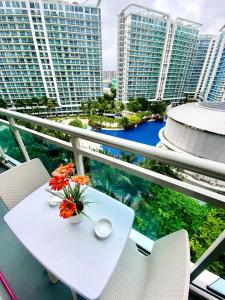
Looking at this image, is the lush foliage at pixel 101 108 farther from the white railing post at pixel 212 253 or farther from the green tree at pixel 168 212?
the white railing post at pixel 212 253

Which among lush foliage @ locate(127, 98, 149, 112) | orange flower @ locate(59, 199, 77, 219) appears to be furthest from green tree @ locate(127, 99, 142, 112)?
orange flower @ locate(59, 199, 77, 219)

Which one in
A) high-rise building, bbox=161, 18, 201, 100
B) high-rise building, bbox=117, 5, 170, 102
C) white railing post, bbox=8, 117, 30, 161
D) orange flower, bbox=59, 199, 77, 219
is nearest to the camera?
orange flower, bbox=59, 199, 77, 219

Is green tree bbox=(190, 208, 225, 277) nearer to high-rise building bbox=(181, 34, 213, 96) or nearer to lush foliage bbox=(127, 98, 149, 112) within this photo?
lush foliage bbox=(127, 98, 149, 112)

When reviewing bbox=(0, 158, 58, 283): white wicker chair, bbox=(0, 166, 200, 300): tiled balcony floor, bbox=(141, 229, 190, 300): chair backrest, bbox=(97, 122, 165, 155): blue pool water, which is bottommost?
bbox=(97, 122, 165, 155): blue pool water

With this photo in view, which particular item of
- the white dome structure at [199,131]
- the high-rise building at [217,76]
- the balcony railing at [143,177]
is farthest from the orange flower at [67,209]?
the high-rise building at [217,76]

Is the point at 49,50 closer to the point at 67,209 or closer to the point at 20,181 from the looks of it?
the point at 20,181

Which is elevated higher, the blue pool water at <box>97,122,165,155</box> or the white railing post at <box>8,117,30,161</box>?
the white railing post at <box>8,117,30,161</box>

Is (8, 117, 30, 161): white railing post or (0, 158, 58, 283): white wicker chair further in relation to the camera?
(8, 117, 30, 161): white railing post

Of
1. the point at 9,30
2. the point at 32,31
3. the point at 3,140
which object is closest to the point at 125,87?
the point at 32,31
